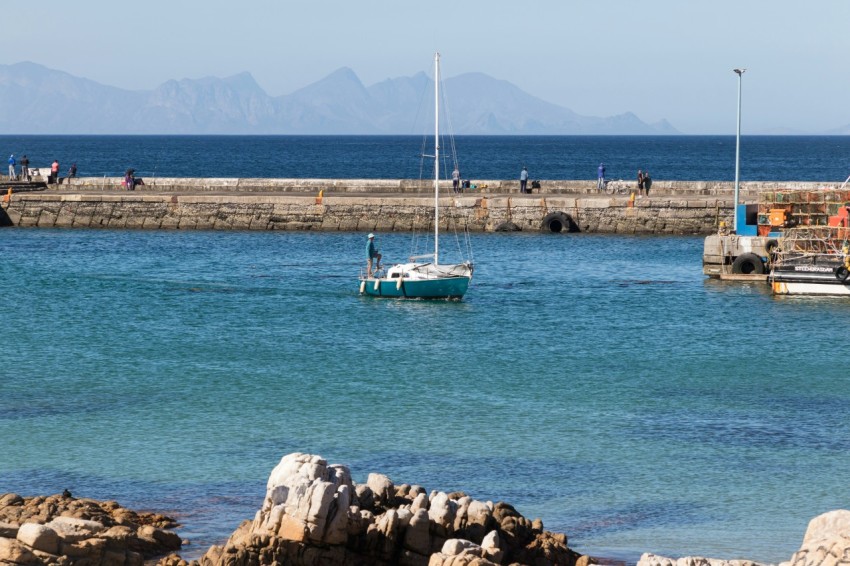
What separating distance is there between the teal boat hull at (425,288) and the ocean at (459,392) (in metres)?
0.62

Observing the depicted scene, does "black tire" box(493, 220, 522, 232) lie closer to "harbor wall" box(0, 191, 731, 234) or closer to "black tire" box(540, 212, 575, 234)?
"harbor wall" box(0, 191, 731, 234)

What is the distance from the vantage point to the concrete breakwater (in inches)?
2453

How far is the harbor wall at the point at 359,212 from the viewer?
62219 mm

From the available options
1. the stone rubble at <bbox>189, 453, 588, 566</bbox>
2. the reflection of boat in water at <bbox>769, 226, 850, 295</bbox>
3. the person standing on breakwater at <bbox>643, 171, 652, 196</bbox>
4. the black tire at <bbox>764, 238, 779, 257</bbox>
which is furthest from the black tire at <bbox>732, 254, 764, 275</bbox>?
the stone rubble at <bbox>189, 453, 588, 566</bbox>

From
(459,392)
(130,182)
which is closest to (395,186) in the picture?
(130,182)

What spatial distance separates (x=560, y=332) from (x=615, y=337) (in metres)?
1.71

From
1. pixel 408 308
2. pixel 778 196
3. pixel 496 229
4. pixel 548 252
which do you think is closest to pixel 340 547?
pixel 408 308

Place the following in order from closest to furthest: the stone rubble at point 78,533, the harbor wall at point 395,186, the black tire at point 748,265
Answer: the stone rubble at point 78,533, the black tire at point 748,265, the harbor wall at point 395,186

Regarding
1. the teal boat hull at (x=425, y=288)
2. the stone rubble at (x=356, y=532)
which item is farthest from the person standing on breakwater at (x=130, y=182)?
the stone rubble at (x=356, y=532)

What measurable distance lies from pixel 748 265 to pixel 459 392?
22450 mm

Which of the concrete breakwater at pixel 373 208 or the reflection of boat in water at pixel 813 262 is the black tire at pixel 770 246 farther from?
the concrete breakwater at pixel 373 208

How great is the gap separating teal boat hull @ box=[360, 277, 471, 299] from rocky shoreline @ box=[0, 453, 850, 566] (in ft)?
86.2

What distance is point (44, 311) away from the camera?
135 feet

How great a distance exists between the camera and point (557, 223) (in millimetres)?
62031
